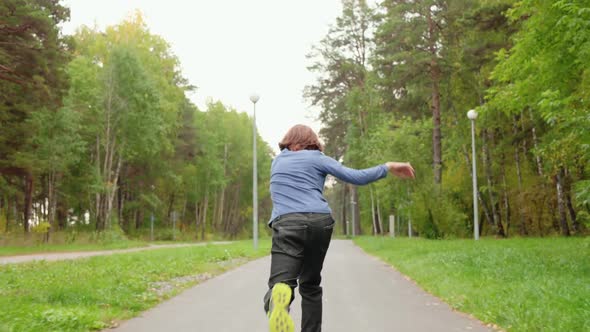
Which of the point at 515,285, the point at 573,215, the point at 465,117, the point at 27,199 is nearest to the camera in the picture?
the point at 515,285

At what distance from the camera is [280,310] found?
3.58 meters

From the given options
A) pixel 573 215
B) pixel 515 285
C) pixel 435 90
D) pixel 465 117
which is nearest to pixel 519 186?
pixel 573 215

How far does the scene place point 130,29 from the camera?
1594 inches

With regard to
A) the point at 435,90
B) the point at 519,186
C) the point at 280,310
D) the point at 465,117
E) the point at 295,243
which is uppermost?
the point at 435,90

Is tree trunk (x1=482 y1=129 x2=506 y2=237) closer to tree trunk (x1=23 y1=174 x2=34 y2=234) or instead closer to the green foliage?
the green foliage

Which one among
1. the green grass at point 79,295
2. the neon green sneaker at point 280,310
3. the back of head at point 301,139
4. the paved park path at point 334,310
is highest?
the back of head at point 301,139

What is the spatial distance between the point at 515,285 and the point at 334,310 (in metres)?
2.54

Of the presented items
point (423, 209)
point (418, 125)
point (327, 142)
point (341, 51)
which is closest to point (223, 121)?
point (327, 142)

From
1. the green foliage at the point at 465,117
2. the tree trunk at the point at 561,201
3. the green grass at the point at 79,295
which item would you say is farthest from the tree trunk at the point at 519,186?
the green grass at the point at 79,295

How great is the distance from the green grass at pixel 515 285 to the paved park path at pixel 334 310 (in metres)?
A: 0.29

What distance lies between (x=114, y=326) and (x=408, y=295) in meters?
4.37

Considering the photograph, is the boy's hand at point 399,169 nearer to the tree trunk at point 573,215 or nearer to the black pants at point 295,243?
the black pants at point 295,243

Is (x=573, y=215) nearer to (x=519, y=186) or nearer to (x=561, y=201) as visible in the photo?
(x=561, y=201)

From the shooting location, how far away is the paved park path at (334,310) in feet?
19.6
